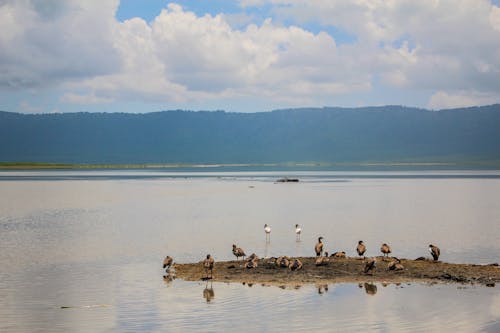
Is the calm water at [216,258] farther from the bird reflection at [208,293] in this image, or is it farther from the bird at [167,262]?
the bird at [167,262]

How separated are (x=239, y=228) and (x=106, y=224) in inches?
351

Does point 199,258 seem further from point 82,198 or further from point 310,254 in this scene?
point 82,198

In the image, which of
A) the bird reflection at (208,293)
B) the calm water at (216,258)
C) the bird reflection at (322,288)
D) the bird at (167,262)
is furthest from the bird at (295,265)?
the bird at (167,262)

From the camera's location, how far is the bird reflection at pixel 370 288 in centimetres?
2056

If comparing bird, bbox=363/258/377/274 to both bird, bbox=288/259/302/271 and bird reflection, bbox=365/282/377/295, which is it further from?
bird, bbox=288/259/302/271

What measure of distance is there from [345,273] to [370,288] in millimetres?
2136

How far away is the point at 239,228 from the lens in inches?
1572

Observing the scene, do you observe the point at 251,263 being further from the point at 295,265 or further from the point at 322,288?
the point at 322,288

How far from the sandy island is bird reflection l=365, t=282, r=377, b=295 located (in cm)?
58

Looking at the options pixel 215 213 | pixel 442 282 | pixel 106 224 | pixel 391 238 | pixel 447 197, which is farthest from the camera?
pixel 447 197

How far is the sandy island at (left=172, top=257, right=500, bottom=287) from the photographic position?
22219 millimetres

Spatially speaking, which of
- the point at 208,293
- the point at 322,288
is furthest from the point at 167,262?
the point at 322,288

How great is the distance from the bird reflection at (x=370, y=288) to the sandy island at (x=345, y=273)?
0.58 meters

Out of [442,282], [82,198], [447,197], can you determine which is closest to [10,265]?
[442,282]
